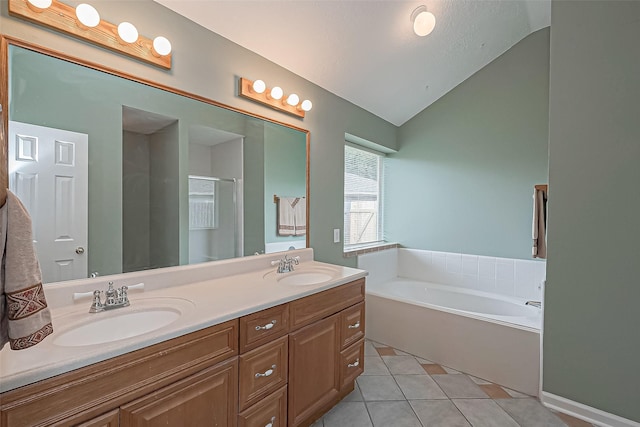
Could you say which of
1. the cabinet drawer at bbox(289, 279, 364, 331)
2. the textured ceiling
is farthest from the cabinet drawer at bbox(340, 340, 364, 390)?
the textured ceiling

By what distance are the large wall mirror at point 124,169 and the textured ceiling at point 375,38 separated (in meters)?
0.51

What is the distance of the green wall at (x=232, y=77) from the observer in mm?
1310

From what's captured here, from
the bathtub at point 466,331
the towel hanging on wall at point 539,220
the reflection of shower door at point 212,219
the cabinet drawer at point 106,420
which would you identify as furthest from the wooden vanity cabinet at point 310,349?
the towel hanging on wall at point 539,220

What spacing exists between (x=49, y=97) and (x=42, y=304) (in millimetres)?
928

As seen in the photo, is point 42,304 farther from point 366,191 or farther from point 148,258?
point 366,191

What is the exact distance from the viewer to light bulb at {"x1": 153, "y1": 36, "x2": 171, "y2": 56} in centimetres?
142

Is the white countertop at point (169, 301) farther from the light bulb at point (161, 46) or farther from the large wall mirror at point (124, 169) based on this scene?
the light bulb at point (161, 46)

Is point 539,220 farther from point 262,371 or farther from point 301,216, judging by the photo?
point 262,371

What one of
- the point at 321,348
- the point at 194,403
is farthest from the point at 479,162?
the point at 194,403

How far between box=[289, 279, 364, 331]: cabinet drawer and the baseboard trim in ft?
4.43

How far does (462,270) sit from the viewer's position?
127 inches

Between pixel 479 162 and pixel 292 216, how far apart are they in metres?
2.20

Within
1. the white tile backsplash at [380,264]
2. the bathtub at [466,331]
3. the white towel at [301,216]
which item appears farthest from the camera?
the white tile backsplash at [380,264]

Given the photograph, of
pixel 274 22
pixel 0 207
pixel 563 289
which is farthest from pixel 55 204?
pixel 563 289
